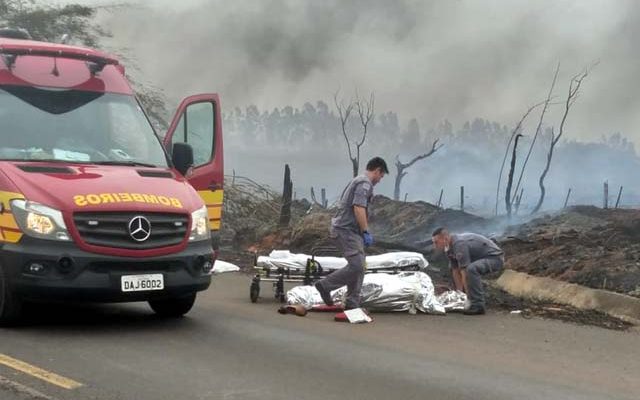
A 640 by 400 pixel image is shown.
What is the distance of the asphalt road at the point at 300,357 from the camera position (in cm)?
516

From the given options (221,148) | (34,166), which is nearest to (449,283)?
(221,148)

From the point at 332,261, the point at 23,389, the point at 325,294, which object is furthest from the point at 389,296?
the point at 23,389

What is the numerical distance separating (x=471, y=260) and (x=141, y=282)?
172 inches

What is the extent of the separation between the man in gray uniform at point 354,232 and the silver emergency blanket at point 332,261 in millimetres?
787

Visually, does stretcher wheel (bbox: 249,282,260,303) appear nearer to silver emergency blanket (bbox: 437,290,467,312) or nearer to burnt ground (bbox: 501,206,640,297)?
silver emergency blanket (bbox: 437,290,467,312)

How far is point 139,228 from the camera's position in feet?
20.7

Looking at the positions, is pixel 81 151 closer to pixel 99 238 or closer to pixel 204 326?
pixel 99 238

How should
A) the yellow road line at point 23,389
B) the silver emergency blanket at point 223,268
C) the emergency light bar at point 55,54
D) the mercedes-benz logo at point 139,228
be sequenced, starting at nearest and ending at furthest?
1. the yellow road line at point 23,389
2. the mercedes-benz logo at point 139,228
3. the emergency light bar at point 55,54
4. the silver emergency blanket at point 223,268

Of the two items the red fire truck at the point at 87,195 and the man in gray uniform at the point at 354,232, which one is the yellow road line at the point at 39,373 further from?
the man in gray uniform at the point at 354,232

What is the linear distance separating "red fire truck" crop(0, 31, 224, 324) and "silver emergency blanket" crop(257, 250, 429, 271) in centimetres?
185

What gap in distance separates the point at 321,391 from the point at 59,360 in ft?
6.28

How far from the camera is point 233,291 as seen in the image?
1016 cm

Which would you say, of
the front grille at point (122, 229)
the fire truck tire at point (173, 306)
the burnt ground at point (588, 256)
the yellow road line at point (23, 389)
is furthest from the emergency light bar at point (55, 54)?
the burnt ground at point (588, 256)

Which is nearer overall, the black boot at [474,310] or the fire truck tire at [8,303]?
the fire truck tire at [8,303]
